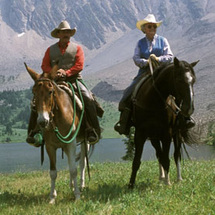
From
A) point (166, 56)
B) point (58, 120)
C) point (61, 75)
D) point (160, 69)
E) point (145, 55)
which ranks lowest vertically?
point (58, 120)

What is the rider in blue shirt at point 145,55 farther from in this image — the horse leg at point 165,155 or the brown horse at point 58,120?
the brown horse at point 58,120

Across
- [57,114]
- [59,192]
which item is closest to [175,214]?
[57,114]

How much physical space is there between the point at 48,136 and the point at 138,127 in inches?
94.2

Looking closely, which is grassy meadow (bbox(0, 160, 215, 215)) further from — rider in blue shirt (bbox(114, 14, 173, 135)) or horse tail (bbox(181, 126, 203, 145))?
rider in blue shirt (bbox(114, 14, 173, 135))

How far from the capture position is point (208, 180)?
8844mm

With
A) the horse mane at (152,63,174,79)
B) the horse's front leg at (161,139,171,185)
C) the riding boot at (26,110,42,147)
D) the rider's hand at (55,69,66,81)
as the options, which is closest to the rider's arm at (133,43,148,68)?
the horse mane at (152,63,174,79)

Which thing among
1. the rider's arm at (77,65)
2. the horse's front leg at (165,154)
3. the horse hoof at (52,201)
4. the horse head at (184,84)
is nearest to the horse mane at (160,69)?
the horse head at (184,84)

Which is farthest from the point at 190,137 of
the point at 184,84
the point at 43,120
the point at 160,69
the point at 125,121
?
the point at 43,120

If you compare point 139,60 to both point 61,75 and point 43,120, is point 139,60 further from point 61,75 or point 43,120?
point 43,120

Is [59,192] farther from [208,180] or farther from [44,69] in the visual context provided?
[208,180]

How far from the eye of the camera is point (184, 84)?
290 inches

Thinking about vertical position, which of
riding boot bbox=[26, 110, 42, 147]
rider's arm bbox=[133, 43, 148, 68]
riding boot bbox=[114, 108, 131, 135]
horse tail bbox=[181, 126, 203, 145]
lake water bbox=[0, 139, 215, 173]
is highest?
rider's arm bbox=[133, 43, 148, 68]

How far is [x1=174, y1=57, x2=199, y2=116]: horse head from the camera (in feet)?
23.7

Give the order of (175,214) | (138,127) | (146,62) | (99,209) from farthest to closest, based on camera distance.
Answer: (146,62) → (138,127) → (99,209) → (175,214)
